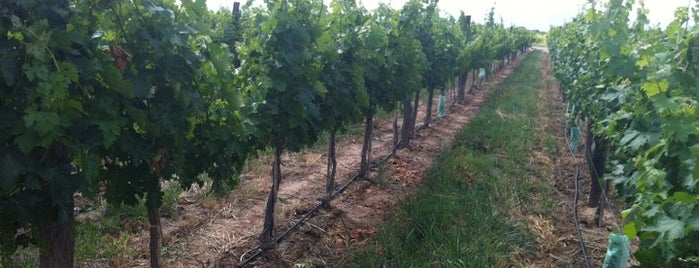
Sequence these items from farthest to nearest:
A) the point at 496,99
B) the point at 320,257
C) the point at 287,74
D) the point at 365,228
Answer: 1. the point at 496,99
2. the point at 365,228
3. the point at 320,257
4. the point at 287,74

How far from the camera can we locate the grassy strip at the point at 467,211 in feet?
15.0

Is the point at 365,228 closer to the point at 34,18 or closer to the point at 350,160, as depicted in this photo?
A: the point at 350,160

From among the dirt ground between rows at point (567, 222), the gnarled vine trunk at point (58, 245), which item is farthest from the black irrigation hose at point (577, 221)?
the gnarled vine trunk at point (58, 245)

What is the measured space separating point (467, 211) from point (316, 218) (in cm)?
165

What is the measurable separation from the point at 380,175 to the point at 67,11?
5.39m

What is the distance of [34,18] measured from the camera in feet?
7.41

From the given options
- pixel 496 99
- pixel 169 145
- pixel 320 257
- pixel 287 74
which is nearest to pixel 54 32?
pixel 169 145

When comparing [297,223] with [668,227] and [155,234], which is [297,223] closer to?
[155,234]

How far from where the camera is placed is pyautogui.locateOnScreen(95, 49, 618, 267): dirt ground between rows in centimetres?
488

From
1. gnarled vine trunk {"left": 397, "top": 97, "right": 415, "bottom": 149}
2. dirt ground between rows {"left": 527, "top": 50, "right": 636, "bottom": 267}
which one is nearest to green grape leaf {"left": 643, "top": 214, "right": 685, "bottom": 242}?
dirt ground between rows {"left": 527, "top": 50, "right": 636, "bottom": 267}

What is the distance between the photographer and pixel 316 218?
5.77 m

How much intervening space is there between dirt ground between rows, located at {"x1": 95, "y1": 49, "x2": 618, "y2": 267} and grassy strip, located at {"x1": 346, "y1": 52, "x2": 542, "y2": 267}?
0.89ft

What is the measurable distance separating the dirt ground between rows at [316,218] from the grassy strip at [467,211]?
27 cm

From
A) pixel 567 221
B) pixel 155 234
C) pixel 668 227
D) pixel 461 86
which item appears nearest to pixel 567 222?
pixel 567 221
